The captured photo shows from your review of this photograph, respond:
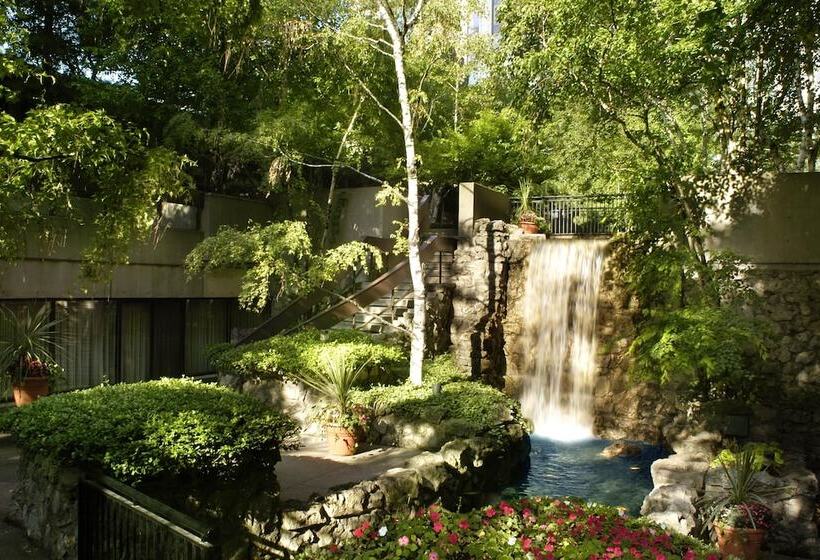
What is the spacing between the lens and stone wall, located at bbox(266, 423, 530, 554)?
6.16m

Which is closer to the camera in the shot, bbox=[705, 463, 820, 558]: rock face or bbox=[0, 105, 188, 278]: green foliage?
bbox=[705, 463, 820, 558]: rock face

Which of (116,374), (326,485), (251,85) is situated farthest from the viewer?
(251,85)

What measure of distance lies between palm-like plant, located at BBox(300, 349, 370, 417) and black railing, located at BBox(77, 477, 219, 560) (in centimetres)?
427

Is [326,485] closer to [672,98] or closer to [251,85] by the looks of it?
[672,98]

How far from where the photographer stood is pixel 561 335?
43.9 feet

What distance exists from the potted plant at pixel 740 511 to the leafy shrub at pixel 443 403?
10.3ft

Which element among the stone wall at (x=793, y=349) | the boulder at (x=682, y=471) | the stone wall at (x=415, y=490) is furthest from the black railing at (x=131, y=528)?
the stone wall at (x=793, y=349)

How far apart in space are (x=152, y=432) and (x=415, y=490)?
3.34 m

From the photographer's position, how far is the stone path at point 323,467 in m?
7.10

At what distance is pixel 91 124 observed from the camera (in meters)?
8.51

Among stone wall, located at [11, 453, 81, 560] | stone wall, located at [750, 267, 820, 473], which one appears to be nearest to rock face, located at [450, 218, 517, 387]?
stone wall, located at [750, 267, 820, 473]

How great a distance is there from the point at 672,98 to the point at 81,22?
1208 cm

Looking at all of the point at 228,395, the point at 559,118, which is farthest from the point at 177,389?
the point at 559,118

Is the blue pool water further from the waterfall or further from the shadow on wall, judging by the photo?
the shadow on wall
